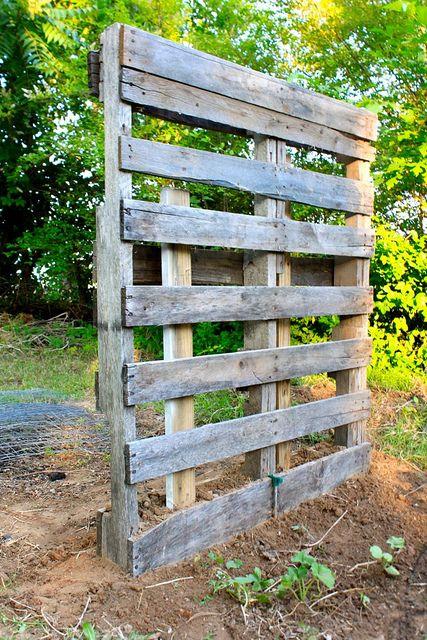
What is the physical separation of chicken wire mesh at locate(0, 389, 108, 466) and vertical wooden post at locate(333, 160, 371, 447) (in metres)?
1.90

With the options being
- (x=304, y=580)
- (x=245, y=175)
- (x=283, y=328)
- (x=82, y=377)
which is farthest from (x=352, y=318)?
(x=82, y=377)

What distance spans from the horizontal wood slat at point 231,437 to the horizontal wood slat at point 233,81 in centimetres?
170

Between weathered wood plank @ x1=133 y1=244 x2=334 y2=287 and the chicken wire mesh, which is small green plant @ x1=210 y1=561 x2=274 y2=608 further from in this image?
the chicken wire mesh

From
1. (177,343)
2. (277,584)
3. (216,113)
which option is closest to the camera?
(277,584)

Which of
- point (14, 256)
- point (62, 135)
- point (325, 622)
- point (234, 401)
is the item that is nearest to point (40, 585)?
point (325, 622)

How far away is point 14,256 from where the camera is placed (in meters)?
11.2

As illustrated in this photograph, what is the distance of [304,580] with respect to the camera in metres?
2.61

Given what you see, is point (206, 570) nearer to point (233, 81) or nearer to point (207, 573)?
point (207, 573)

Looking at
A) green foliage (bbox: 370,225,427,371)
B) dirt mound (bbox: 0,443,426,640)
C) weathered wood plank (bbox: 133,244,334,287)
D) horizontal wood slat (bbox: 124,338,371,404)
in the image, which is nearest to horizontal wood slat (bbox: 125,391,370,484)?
horizontal wood slat (bbox: 124,338,371,404)

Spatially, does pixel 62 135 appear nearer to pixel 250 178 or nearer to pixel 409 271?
pixel 409 271

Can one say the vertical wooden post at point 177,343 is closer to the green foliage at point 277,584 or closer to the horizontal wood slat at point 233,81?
the green foliage at point 277,584

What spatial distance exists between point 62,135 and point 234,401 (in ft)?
18.3

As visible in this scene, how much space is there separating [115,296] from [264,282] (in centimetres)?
102

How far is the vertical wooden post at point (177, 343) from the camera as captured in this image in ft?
9.01
